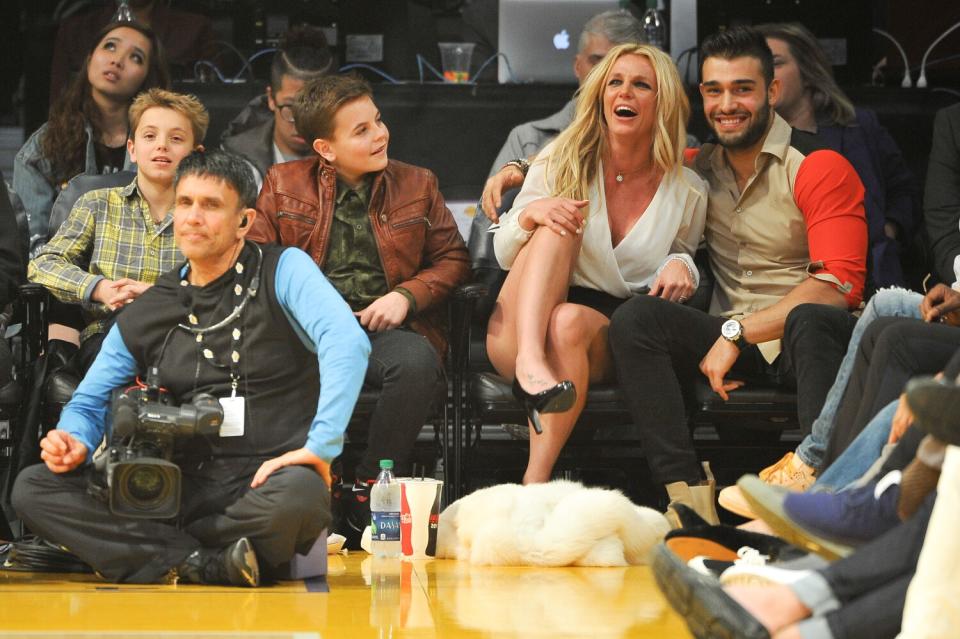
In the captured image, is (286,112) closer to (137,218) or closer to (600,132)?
(137,218)

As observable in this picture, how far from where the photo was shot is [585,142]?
4.34m

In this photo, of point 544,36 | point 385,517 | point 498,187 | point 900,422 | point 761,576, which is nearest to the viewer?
point 761,576

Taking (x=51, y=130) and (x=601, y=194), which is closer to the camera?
(x=601, y=194)

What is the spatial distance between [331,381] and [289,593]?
0.47 meters

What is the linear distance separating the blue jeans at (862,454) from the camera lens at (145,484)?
4.73 ft

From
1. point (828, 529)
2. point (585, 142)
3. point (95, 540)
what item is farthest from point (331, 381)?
point (585, 142)

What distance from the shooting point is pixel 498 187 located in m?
4.43

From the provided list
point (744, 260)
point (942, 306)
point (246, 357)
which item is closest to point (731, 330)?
point (744, 260)

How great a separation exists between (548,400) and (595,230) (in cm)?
69

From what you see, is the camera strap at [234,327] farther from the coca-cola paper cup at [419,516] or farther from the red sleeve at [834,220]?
the red sleeve at [834,220]

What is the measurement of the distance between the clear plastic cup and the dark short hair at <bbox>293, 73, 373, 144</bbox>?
159cm

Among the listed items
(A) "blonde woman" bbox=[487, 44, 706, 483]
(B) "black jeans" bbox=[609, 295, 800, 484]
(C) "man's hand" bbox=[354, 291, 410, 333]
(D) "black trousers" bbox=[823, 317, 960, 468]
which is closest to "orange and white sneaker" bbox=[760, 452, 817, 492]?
(D) "black trousers" bbox=[823, 317, 960, 468]

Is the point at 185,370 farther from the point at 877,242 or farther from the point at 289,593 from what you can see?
the point at 877,242

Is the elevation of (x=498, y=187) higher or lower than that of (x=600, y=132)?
lower
